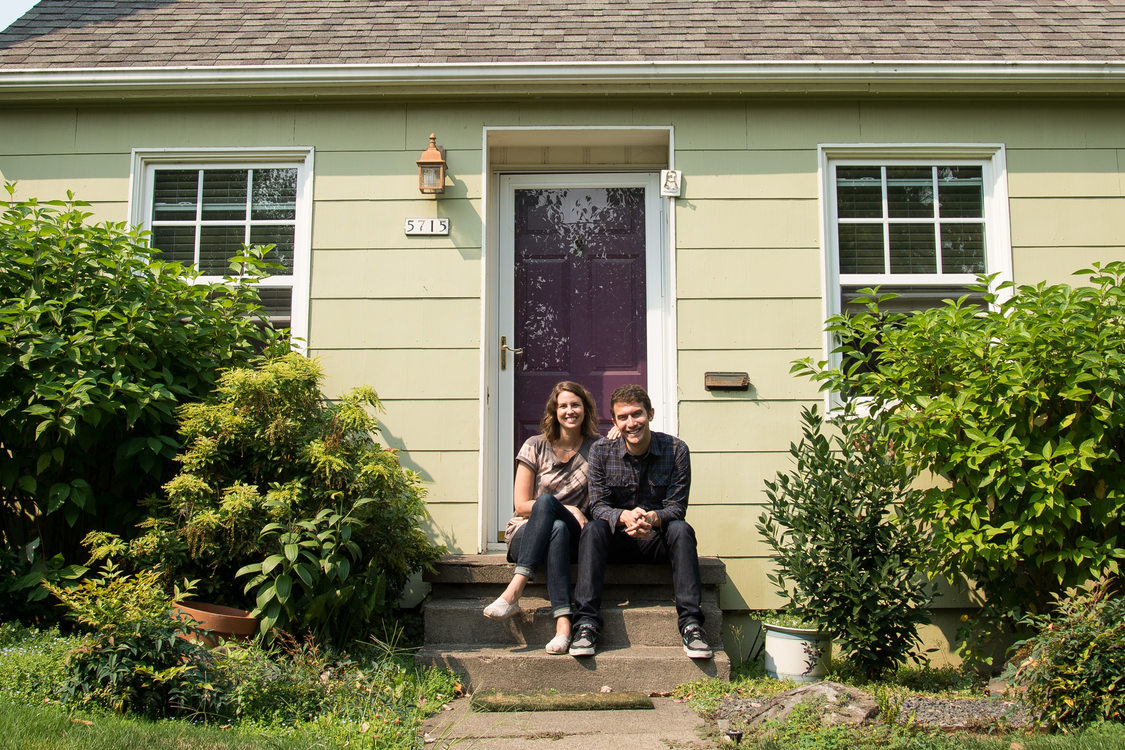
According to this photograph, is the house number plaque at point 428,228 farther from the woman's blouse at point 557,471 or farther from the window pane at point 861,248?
the window pane at point 861,248

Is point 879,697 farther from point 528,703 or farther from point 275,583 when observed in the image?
point 275,583

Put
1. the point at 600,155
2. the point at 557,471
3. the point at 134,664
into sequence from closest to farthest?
the point at 134,664, the point at 557,471, the point at 600,155

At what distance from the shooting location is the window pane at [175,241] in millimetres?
5195

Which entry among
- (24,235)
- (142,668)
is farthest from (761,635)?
(24,235)

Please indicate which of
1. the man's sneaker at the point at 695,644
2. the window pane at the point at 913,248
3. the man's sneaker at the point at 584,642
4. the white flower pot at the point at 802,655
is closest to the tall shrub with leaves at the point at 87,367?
the man's sneaker at the point at 584,642

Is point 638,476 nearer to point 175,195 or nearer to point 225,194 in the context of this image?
point 225,194

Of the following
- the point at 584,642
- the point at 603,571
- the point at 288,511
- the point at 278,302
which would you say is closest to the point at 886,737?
the point at 584,642

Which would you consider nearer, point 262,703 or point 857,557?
point 262,703

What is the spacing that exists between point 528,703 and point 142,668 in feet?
4.63

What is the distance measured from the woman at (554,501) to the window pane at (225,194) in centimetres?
222

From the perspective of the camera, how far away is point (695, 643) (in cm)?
384

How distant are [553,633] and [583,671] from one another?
0.95 ft

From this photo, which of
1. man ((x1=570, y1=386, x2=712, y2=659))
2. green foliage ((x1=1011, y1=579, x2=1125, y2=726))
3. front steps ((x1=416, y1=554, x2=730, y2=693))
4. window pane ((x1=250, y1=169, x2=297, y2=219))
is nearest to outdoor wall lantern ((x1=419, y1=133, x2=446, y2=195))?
window pane ((x1=250, y1=169, x2=297, y2=219))

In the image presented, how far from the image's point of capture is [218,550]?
155 inches
